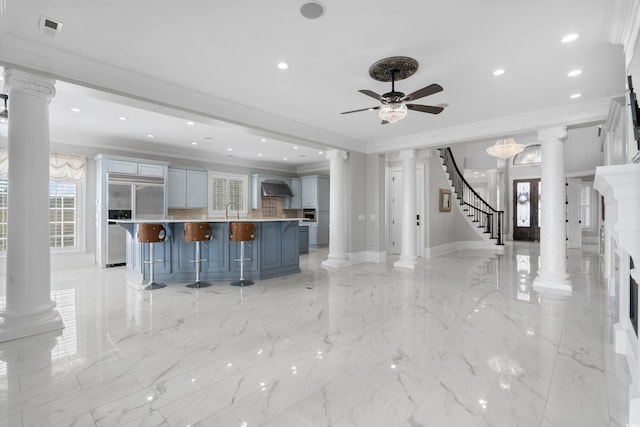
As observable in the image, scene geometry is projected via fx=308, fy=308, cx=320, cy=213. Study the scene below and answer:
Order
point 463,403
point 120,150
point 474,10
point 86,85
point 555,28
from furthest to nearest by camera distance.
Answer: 1. point 120,150
2. point 86,85
3. point 555,28
4. point 474,10
5. point 463,403

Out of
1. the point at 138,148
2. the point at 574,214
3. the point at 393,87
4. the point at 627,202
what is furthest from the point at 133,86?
the point at 574,214

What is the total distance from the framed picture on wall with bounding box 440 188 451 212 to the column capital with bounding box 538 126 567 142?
13.1 ft

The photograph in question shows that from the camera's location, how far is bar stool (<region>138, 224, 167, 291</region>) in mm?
4652

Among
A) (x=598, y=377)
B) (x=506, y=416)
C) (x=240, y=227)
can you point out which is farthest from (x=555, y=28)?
(x=240, y=227)

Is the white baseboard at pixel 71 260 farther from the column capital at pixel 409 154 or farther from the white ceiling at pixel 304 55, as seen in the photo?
the column capital at pixel 409 154

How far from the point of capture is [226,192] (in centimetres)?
923

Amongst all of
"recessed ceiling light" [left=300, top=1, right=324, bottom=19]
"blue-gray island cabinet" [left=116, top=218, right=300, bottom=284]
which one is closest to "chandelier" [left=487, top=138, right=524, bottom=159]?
"blue-gray island cabinet" [left=116, top=218, right=300, bottom=284]

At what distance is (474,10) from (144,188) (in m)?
7.22

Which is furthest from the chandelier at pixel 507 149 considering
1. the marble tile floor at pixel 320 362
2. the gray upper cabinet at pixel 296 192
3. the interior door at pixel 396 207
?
the gray upper cabinet at pixel 296 192

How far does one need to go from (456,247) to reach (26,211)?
9.75 metres

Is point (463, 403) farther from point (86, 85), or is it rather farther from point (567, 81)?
point (86, 85)

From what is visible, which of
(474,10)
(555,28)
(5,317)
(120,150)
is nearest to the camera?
(474,10)

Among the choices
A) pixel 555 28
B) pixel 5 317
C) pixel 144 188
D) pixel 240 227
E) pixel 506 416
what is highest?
pixel 555 28

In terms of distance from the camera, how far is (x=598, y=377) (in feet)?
7.19
